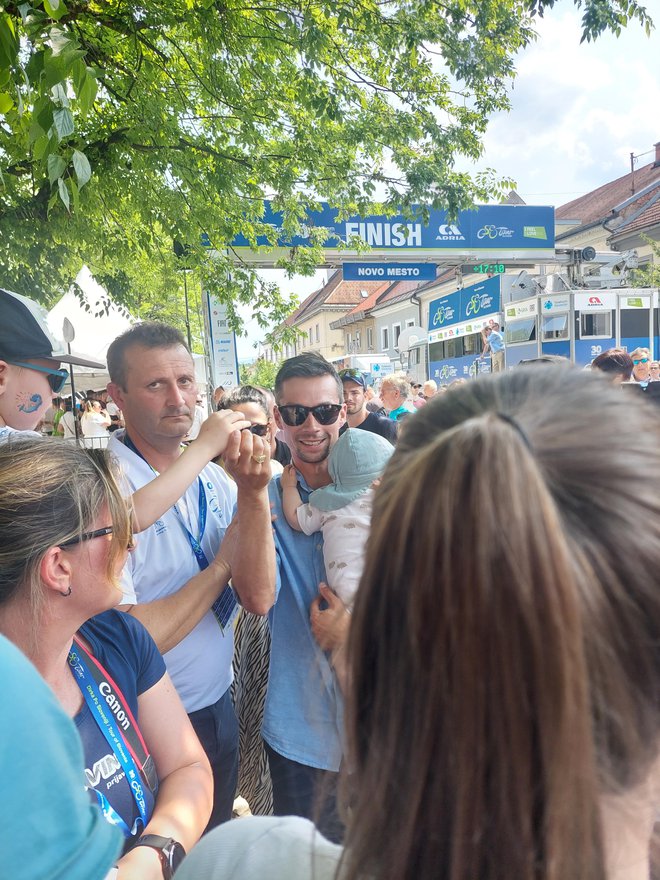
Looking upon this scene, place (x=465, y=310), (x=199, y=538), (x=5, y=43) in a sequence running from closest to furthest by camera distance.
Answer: (x=5, y=43)
(x=199, y=538)
(x=465, y=310)

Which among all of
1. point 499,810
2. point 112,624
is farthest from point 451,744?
point 112,624

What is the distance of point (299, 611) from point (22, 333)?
156cm

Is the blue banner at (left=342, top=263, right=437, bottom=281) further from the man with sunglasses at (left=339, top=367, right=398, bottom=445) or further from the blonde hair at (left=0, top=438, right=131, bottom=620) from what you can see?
the blonde hair at (left=0, top=438, right=131, bottom=620)

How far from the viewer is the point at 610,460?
0.57 metres

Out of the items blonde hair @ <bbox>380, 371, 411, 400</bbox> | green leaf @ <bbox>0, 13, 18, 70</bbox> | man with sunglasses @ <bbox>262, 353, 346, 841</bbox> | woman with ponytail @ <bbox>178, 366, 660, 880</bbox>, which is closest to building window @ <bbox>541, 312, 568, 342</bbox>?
blonde hair @ <bbox>380, 371, 411, 400</bbox>

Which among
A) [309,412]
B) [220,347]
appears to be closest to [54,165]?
[309,412]

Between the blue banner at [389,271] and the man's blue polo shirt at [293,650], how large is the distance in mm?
10324

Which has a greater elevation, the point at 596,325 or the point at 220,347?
the point at 596,325

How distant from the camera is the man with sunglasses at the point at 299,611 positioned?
80.0 inches

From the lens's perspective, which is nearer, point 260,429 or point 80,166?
point 80,166

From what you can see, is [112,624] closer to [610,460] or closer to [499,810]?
[499,810]

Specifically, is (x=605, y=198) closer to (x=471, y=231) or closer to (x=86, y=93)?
(x=471, y=231)

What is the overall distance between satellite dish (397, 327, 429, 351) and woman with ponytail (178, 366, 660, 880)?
2030cm

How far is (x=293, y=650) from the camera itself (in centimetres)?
215
